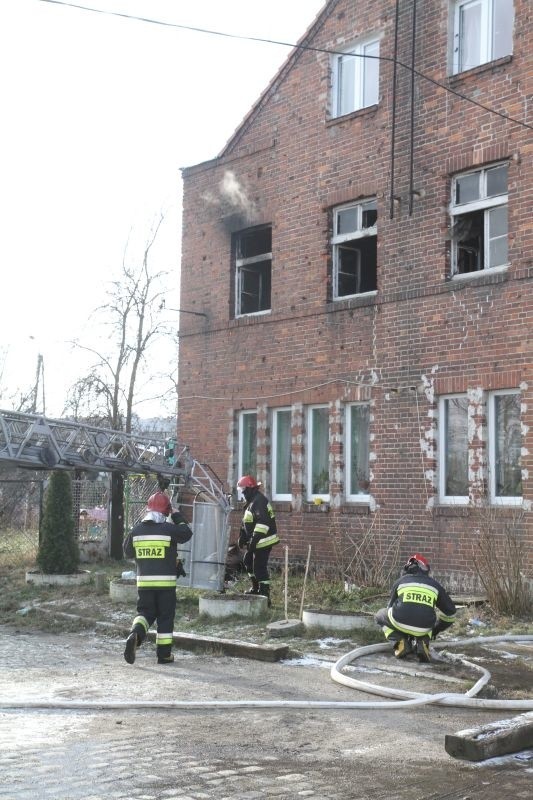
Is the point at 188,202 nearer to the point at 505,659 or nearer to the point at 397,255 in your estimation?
the point at 397,255

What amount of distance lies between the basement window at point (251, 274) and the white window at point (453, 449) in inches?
193

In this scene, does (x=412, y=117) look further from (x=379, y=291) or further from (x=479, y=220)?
(x=379, y=291)

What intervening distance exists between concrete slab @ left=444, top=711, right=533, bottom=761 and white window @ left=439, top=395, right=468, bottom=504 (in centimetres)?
771

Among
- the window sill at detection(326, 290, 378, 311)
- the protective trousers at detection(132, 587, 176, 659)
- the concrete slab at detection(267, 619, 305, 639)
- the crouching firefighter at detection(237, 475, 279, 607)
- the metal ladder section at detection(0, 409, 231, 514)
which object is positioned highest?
the window sill at detection(326, 290, 378, 311)

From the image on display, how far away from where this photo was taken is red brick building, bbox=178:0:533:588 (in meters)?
13.3

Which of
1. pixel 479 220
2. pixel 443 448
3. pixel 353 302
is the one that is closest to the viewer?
pixel 443 448

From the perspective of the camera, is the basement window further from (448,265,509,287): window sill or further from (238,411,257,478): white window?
(448,265,509,287): window sill

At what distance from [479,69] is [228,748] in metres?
11.0

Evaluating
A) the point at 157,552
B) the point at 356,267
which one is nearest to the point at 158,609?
the point at 157,552

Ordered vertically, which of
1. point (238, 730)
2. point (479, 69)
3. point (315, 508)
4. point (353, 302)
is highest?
point (479, 69)

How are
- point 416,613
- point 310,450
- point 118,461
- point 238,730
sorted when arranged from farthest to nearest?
1. point 118,461
2. point 310,450
3. point 416,613
4. point 238,730

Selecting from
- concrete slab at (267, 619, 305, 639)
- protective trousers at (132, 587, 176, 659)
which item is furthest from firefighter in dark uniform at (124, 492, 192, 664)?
concrete slab at (267, 619, 305, 639)

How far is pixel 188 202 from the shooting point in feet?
62.1

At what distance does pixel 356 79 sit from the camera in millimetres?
16062
